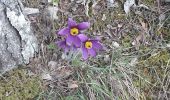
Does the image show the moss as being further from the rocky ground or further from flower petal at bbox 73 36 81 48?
flower petal at bbox 73 36 81 48

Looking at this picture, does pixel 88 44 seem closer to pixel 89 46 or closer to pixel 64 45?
pixel 89 46

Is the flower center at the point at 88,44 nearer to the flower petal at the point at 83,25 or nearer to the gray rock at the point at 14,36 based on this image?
the flower petal at the point at 83,25

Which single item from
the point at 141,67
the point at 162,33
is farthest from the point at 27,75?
the point at 162,33

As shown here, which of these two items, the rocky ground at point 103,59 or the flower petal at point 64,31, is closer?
the flower petal at point 64,31

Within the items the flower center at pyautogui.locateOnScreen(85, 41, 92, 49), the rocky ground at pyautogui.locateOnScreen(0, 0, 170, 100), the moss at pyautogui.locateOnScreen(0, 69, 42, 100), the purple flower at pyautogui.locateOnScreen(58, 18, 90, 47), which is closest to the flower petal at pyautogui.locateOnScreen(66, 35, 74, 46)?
the purple flower at pyautogui.locateOnScreen(58, 18, 90, 47)

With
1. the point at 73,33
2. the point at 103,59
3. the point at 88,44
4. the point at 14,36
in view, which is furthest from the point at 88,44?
the point at 14,36

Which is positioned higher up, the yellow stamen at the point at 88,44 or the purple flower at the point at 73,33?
the purple flower at the point at 73,33

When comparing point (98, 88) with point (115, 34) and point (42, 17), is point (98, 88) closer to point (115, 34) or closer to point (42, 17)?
point (115, 34)

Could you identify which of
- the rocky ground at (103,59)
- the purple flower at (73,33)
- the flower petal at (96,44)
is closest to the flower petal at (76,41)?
the purple flower at (73,33)
